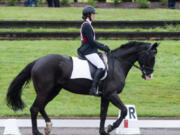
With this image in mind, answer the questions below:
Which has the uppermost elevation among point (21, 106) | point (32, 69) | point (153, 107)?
point (32, 69)

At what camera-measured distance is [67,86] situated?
998cm

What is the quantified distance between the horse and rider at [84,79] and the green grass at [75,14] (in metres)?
15.2

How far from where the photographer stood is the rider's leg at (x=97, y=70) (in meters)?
9.84

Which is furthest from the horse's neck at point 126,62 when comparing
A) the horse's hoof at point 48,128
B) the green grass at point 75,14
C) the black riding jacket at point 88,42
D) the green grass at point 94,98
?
the green grass at point 75,14

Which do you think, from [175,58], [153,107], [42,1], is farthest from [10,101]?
[42,1]

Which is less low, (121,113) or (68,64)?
(68,64)

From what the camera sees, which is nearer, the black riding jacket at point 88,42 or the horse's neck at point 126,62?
the black riding jacket at point 88,42

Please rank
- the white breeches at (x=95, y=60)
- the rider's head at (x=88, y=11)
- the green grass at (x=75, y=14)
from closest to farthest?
the white breeches at (x=95, y=60), the rider's head at (x=88, y=11), the green grass at (x=75, y=14)

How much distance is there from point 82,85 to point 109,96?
1.86 ft

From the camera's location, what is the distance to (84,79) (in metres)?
9.94

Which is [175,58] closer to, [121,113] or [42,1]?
[121,113]

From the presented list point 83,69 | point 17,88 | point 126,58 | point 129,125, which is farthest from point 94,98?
point 83,69

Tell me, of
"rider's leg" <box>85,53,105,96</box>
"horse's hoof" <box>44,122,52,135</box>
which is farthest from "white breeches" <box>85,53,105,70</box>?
"horse's hoof" <box>44,122,52,135</box>

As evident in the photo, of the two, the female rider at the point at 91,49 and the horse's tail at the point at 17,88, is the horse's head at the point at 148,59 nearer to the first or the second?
the female rider at the point at 91,49
